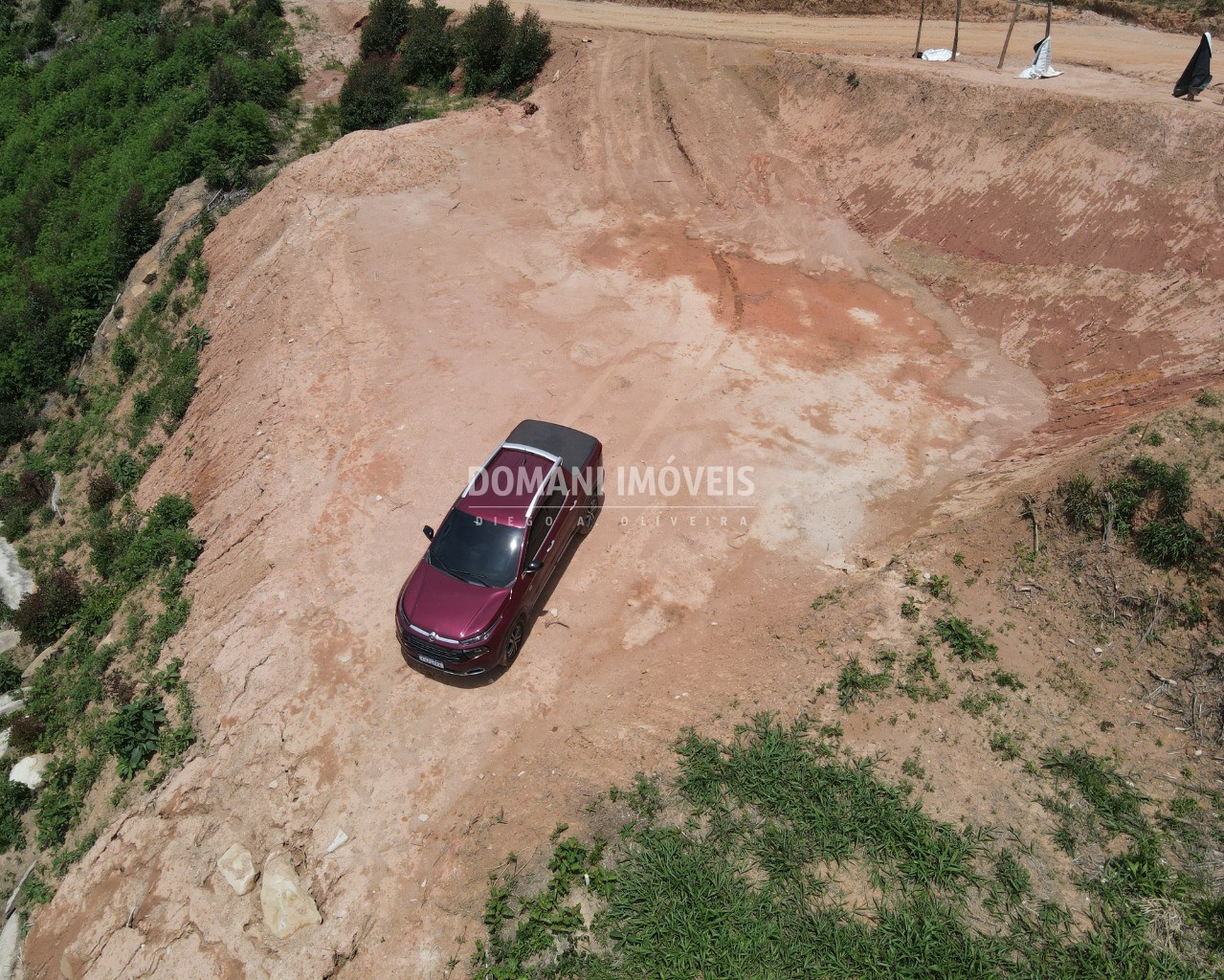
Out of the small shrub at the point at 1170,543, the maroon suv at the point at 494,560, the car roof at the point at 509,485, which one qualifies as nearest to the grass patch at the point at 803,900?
the maroon suv at the point at 494,560

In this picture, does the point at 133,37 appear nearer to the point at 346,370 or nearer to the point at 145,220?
the point at 145,220

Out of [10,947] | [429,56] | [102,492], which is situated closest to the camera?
[10,947]

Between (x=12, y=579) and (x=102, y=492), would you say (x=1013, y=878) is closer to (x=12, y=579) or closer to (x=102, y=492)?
(x=102, y=492)

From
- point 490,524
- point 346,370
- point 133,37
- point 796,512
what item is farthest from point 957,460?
point 133,37

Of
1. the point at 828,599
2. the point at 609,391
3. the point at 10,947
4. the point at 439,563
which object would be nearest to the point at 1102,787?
the point at 828,599

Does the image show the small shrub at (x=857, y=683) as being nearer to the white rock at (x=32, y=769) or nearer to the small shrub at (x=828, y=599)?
the small shrub at (x=828, y=599)

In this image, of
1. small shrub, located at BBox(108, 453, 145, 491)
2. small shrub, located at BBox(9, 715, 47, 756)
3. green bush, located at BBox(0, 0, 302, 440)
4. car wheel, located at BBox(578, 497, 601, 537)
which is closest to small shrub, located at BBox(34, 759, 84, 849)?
small shrub, located at BBox(9, 715, 47, 756)
